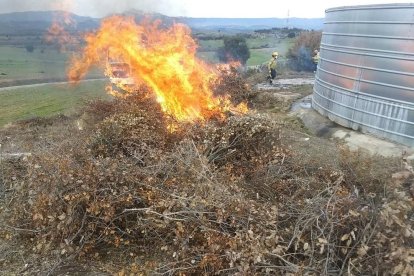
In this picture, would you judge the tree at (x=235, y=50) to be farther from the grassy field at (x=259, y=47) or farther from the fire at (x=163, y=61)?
the fire at (x=163, y=61)

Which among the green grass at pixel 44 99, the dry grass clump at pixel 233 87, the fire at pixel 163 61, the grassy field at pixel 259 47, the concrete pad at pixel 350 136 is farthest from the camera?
the grassy field at pixel 259 47

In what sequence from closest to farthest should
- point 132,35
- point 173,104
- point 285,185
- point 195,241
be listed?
point 195,241 → point 285,185 → point 173,104 → point 132,35

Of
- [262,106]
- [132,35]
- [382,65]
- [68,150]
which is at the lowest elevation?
[262,106]

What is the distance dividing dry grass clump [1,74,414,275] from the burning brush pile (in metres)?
0.02

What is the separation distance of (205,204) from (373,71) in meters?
8.77

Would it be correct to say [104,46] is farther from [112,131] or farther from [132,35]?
[112,131]

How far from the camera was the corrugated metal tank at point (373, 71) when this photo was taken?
1084cm

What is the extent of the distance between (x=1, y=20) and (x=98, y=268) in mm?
13839

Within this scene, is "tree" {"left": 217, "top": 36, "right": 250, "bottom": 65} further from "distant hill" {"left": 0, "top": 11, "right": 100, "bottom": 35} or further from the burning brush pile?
the burning brush pile

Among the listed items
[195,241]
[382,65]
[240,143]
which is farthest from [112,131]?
[382,65]

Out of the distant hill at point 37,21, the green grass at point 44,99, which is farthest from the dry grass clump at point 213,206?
the green grass at point 44,99

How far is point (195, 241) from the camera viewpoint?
5.68 m

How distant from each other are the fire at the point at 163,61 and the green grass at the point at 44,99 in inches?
274

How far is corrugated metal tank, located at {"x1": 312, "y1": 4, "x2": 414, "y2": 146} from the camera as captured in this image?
35.6 ft
